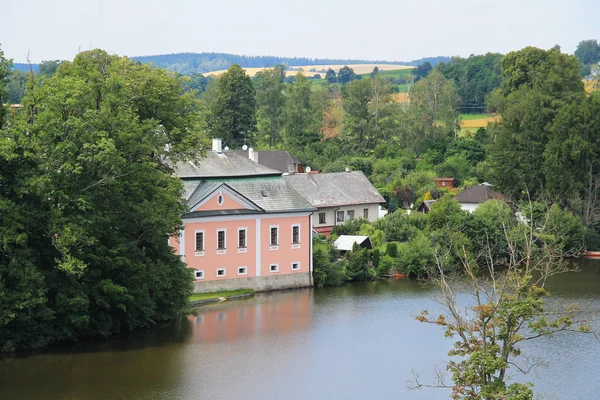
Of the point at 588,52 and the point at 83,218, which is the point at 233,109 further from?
the point at 588,52

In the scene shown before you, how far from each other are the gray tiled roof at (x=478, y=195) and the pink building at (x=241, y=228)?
19.7 m

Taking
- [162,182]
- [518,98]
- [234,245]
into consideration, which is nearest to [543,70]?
[518,98]

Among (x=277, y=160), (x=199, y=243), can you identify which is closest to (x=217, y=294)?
(x=199, y=243)

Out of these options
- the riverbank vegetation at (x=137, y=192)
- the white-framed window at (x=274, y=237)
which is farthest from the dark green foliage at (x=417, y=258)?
the white-framed window at (x=274, y=237)

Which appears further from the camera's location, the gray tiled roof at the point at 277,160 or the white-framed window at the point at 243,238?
the gray tiled roof at the point at 277,160

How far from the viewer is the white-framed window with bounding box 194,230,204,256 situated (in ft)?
143

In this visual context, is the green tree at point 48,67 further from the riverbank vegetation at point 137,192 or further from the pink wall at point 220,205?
the pink wall at point 220,205

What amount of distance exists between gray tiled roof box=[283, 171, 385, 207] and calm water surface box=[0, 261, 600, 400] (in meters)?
13.7

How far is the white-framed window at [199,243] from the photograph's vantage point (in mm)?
43469

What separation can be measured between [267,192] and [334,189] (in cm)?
1145

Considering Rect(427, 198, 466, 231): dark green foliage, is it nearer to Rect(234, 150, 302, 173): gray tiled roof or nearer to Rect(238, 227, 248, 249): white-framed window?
Rect(238, 227, 248, 249): white-framed window

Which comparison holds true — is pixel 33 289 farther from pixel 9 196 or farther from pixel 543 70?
pixel 543 70

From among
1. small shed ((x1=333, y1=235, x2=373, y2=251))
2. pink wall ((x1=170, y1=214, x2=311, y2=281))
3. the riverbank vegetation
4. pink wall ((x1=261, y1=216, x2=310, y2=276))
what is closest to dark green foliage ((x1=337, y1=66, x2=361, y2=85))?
the riverbank vegetation

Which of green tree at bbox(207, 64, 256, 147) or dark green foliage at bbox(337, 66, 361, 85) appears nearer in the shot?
green tree at bbox(207, 64, 256, 147)
